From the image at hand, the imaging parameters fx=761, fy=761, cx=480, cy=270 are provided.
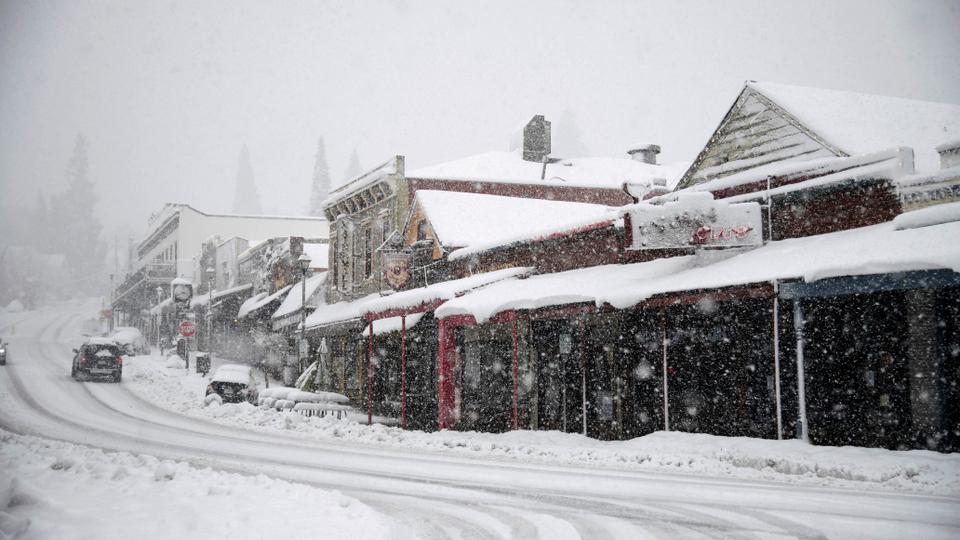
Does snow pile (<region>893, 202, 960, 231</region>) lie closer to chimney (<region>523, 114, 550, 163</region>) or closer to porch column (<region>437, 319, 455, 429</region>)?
porch column (<region>437, 319, 455, 429</region>)

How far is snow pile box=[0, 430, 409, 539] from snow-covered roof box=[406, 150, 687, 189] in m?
21.3

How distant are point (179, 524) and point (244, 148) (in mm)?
143413

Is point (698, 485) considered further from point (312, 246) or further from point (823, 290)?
point (312, 246)

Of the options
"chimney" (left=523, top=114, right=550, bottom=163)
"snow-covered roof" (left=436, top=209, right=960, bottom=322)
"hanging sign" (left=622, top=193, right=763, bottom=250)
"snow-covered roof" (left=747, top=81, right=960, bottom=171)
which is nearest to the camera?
"snow-covered roof" (left=436, top=209, right=960, bottom=322)

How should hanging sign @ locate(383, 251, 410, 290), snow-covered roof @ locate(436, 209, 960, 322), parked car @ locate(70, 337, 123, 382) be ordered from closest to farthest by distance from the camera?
snow-covered roof @ locate(436, 209, 960, 322)
hanging sign @ locate(383, 251, 410, 290)
parked car @ locate(70, 337, 123, 382)

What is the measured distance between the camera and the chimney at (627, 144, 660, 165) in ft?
120

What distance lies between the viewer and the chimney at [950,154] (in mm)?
13750

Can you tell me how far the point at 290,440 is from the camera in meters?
16.6

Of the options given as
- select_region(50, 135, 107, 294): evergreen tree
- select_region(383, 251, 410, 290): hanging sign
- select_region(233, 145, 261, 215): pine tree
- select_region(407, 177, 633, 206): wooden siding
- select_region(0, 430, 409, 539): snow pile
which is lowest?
select_region(0, 430, 409, 539): snow pile

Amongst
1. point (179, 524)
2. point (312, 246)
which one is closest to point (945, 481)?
point (179, 524)

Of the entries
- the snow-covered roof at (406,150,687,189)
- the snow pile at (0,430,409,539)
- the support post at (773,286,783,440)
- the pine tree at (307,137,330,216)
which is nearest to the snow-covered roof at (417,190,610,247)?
the snow-covered roof at (406,150,687,189)

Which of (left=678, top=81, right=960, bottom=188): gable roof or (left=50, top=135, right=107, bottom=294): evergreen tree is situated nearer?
(left=678, top=81, right=960, bottom=188): gable roof

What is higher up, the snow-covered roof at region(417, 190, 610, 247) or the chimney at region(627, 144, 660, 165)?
the chimney at region(627, 144, 660, 165)

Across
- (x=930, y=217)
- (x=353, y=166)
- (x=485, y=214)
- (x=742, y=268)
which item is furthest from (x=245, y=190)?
(x=930, y=217)
